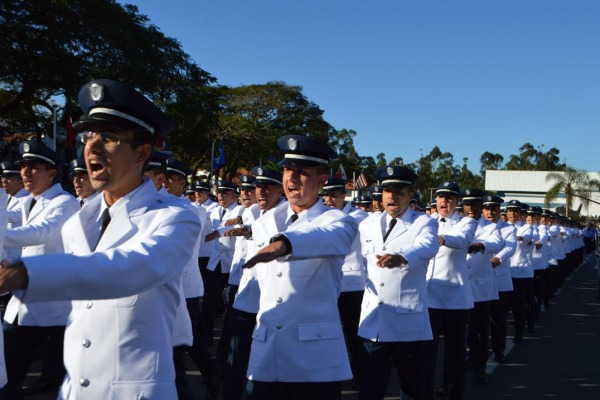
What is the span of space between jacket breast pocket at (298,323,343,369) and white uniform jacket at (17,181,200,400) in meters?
1.24

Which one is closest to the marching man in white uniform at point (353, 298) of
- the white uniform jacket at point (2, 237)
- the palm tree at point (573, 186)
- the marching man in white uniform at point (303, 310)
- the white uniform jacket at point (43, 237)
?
the white uniform jacket at point (43, 237)

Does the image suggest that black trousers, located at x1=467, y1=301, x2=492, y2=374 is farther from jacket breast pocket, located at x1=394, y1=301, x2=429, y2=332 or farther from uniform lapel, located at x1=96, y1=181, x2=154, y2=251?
uniform lapel, located at x1=96, y1=181, x2=154, y2=251

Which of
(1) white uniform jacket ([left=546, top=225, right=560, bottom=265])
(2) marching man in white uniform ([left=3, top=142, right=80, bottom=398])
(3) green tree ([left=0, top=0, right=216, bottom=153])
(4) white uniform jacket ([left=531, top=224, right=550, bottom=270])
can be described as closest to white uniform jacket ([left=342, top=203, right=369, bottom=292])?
(2) marching man in white uniform ([left=3, top=142, right=80, bottom=398])

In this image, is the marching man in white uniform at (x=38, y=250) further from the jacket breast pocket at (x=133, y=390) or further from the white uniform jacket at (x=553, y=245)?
the white uniform jacket at (x=553, y=245)

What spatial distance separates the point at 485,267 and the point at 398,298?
9.47 ft

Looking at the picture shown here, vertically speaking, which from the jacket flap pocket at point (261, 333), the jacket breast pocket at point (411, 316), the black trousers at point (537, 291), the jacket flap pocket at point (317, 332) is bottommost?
the black trousers at point (537, 291)

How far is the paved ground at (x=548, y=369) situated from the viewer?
6938 mm

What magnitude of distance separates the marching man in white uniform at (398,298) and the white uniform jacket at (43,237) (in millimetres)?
2447

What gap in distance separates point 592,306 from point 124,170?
1537 centimetres

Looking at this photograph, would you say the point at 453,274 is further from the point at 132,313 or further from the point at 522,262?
the point at 522,262

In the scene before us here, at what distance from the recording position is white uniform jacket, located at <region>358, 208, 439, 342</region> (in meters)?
5.24

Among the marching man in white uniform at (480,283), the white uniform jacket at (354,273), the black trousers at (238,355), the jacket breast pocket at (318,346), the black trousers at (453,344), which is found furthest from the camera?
the white uniform jacket at (354,273)

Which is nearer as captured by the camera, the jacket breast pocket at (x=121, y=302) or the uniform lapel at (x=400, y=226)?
the jacket breast pocket at (x=121, y=302)

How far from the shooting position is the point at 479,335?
7.61 metres
